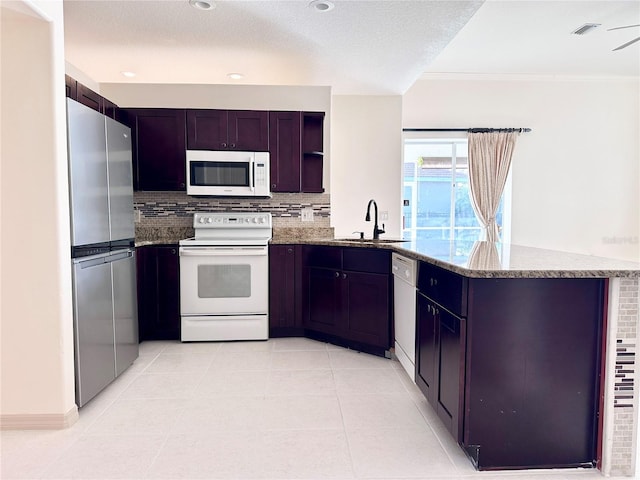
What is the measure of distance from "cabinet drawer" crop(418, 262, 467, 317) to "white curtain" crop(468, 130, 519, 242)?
10.1 feet

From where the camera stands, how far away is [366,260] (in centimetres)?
293

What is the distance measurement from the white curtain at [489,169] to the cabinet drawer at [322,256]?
259 centimetres

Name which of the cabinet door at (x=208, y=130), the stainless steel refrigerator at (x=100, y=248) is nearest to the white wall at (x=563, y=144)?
→ the cabinet door at (x=208, y=130)

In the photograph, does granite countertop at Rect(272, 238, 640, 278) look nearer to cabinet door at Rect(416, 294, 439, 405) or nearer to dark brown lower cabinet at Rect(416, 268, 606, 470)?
dark brown lower cabinet at Rect(416, 268, 606, 470)

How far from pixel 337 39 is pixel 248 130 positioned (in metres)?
1.20

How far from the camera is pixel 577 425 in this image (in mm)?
1549

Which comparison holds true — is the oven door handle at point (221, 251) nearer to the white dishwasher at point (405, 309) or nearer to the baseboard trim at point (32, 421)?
the white dishwasher at point (405, 309)

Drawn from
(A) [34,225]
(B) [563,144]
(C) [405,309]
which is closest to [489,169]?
(B) [563,144]

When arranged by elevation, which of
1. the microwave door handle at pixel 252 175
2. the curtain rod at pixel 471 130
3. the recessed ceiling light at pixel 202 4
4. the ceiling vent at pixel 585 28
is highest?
the ceiling vent at pixel 585 28

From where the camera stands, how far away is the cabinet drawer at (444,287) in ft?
5.13

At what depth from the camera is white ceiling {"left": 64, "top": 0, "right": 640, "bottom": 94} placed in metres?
2.39

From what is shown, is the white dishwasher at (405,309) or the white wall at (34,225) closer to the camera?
the white wall at (34,225)

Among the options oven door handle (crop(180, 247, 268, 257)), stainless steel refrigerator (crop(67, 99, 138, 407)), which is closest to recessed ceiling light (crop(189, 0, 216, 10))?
stainless steel refrigerator (crop(67, 99, 138, 407))

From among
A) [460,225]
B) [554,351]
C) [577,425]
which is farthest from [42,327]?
[460,225]
